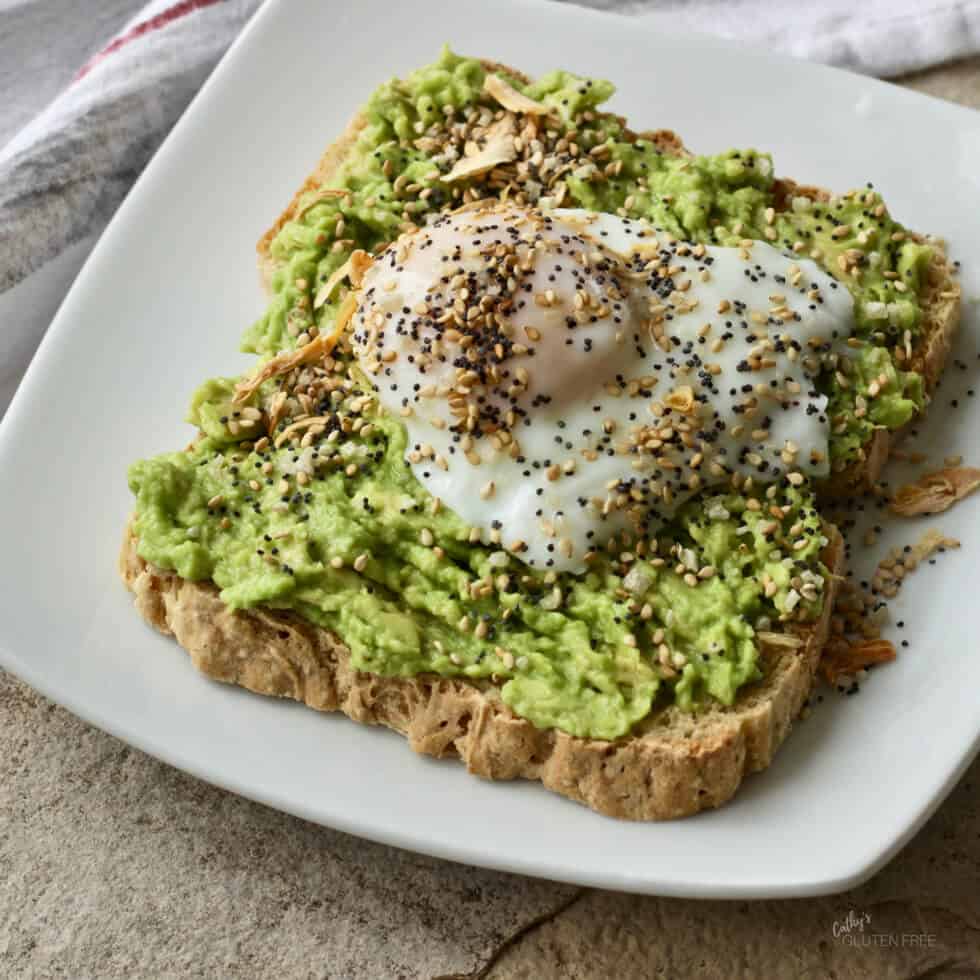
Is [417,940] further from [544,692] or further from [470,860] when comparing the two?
[544,692]

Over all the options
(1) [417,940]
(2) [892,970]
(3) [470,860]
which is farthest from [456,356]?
(2) [892,970]

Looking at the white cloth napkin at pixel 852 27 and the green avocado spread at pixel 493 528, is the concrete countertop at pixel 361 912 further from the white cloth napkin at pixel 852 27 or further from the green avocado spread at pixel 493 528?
the white cloth napkin at pixel 852 27

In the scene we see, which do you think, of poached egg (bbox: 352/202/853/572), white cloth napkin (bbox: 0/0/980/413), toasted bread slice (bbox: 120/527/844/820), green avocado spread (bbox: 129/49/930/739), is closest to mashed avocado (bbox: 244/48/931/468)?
green avocado spread (bbox: 129/49/930/739)

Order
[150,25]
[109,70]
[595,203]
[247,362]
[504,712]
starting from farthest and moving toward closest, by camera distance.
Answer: [150,25] → [109,70] → [247,362] → [595,203] → [504,712]

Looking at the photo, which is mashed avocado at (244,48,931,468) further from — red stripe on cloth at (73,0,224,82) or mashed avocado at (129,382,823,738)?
red stripe on cloth at (73,0,224,82)

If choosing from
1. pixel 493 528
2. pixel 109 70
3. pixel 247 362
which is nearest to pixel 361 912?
pixel 493 528

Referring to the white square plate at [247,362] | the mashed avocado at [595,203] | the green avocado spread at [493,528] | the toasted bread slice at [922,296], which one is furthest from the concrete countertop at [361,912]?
the mashed avocado at [595,203]

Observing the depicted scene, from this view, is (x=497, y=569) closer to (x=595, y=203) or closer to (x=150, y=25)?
(x=595, y=203)
